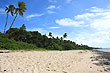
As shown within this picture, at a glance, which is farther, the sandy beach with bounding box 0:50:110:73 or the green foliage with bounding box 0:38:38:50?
the green foliage with bounding box 0:38:38:50

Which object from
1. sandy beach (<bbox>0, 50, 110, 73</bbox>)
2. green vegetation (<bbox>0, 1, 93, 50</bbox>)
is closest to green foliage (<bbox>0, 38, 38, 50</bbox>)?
green vegetation (<bbox>0, 1, 93, 50</bbox>)

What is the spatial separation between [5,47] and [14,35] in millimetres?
23220

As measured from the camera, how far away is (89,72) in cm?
457

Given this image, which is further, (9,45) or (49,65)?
(9,45)

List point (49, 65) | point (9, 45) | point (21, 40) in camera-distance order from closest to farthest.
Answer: point (49, 65)
point (9, 45)
point (21, 40)

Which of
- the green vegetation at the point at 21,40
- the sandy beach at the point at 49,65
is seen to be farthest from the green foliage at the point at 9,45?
the sandy beach at the point at 49,65

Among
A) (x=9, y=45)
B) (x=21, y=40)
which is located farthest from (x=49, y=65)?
(x=21, y=40)

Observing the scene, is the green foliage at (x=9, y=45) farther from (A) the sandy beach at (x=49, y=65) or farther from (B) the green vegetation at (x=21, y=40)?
(A) the sandy beach at (x=49, y=65)

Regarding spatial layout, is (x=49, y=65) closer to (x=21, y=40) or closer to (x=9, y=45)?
(x=9, y=45)

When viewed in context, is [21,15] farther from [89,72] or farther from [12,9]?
[89,72]

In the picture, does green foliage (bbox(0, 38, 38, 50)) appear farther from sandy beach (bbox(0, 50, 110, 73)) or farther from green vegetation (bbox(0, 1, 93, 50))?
sandy beach (bbox(0, 50, 110, 73))

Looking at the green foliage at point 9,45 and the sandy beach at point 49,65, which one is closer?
the sandy beach at point 49,65

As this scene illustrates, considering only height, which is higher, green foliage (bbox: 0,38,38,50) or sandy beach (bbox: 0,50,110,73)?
green foliage (bbox: 0,38,38,50)

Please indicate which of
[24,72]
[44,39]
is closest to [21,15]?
[44,39]
